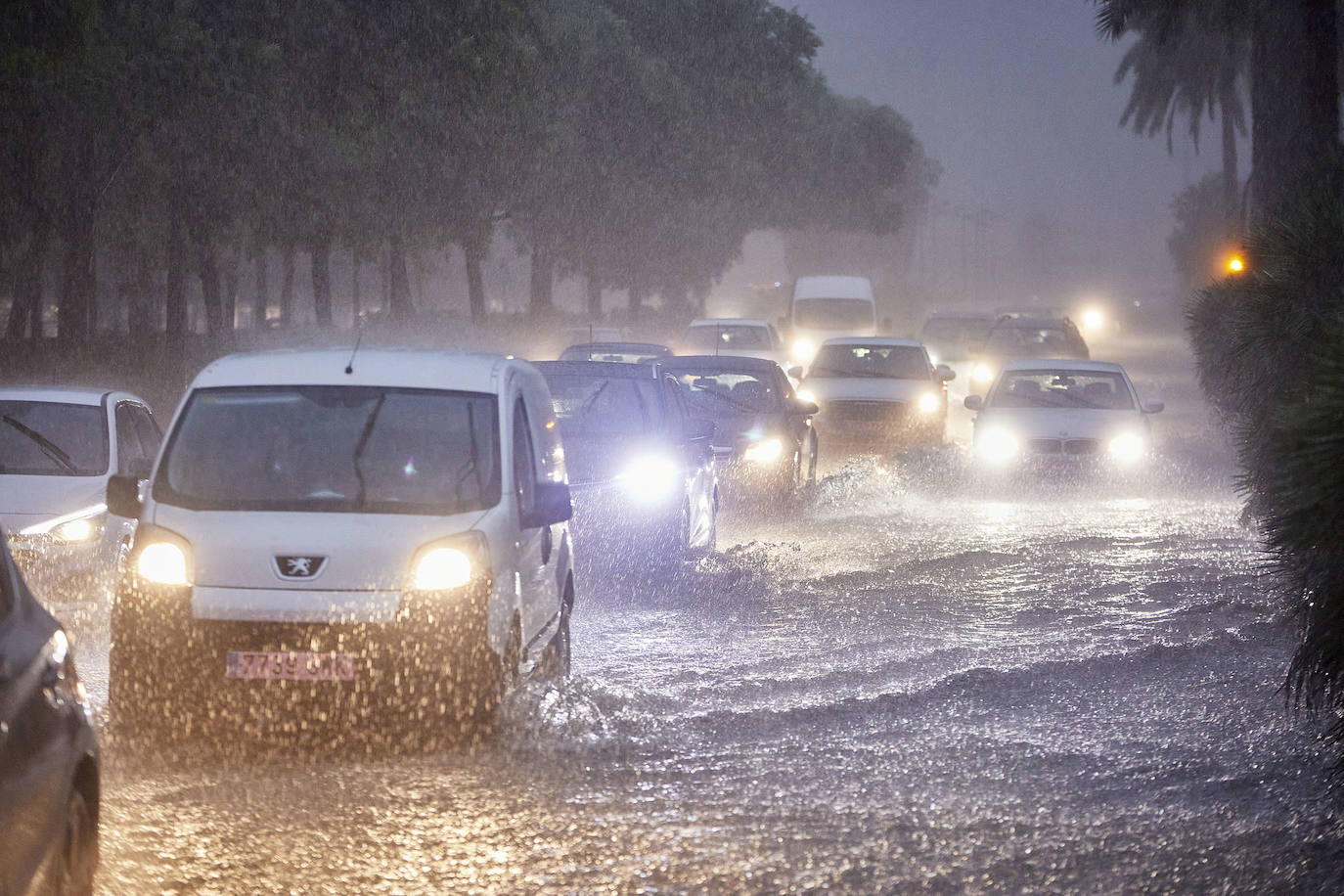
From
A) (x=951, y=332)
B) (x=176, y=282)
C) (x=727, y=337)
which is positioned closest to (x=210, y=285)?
(x=176, y=282)

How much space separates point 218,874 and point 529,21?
28.8 m

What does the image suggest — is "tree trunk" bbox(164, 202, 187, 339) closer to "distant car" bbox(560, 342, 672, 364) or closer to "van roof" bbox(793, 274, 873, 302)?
"distant car" bbox(560, 342, 672, 364)

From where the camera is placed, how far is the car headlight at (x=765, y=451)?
18.3m

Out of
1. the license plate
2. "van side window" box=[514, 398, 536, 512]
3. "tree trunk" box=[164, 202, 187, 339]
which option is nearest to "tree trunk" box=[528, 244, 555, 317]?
"tree trunk" box=[164, 202, 187, 339]

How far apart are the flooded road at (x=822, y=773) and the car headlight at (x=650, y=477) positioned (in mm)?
641

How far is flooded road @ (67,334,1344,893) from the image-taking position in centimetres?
600

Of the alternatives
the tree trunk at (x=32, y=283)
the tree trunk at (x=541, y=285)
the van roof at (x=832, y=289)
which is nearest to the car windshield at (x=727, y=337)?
the van roof at (x=832, y=289)

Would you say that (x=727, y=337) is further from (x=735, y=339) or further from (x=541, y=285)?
(x=541, y=285)

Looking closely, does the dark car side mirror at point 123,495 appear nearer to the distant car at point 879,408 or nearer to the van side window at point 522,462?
the van side window at point 522,462

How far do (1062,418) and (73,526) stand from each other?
12.3 m

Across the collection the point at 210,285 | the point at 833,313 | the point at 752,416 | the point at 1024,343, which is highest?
the point at 210,285

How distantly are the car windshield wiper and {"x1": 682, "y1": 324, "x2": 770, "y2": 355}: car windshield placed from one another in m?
23.3

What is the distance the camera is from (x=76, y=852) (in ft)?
15.3

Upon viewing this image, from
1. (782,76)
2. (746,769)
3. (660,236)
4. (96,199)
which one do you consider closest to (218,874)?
(746,769)
